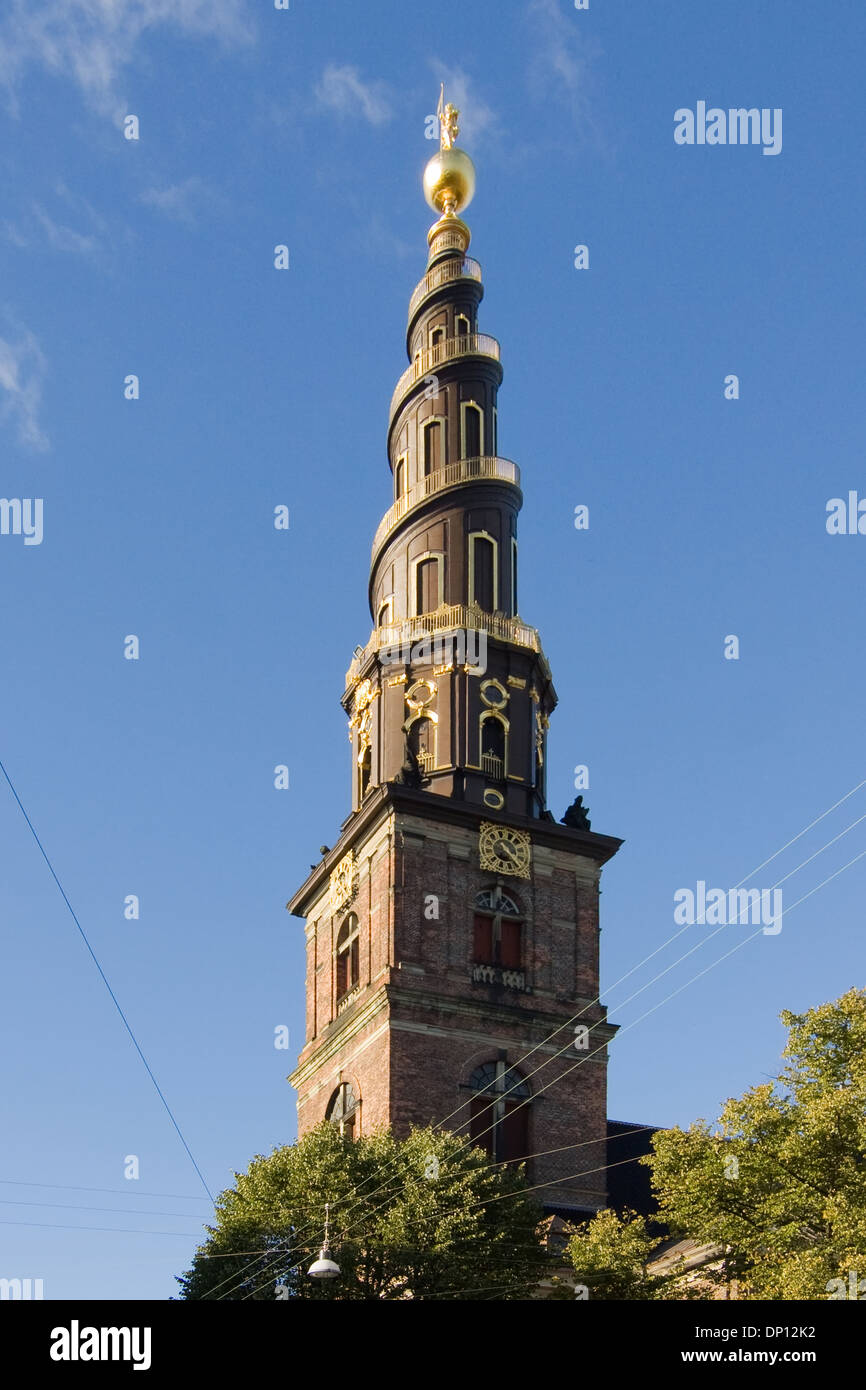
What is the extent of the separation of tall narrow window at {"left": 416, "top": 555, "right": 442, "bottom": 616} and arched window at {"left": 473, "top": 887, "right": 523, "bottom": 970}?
1200cm

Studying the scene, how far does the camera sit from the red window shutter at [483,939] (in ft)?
212

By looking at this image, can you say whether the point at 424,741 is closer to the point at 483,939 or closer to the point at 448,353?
the point at 483,939

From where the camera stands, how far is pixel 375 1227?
4953 cm

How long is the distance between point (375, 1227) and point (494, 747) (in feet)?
77.0

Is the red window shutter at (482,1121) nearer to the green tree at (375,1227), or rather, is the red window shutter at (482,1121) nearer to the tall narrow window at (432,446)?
the green tree at (375,1227)

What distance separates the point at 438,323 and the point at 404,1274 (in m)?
43.5

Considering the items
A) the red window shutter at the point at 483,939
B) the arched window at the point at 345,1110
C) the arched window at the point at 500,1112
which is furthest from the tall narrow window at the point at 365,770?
the arched window at the point at 500,1112

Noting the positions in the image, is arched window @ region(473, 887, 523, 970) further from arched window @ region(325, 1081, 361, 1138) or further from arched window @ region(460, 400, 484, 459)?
arched window @ region(460, 400, 484, 459)

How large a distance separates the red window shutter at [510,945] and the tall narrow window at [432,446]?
1906cm

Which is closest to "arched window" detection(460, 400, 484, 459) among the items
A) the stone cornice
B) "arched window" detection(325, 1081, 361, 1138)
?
the stone cornice

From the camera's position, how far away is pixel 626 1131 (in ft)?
233
